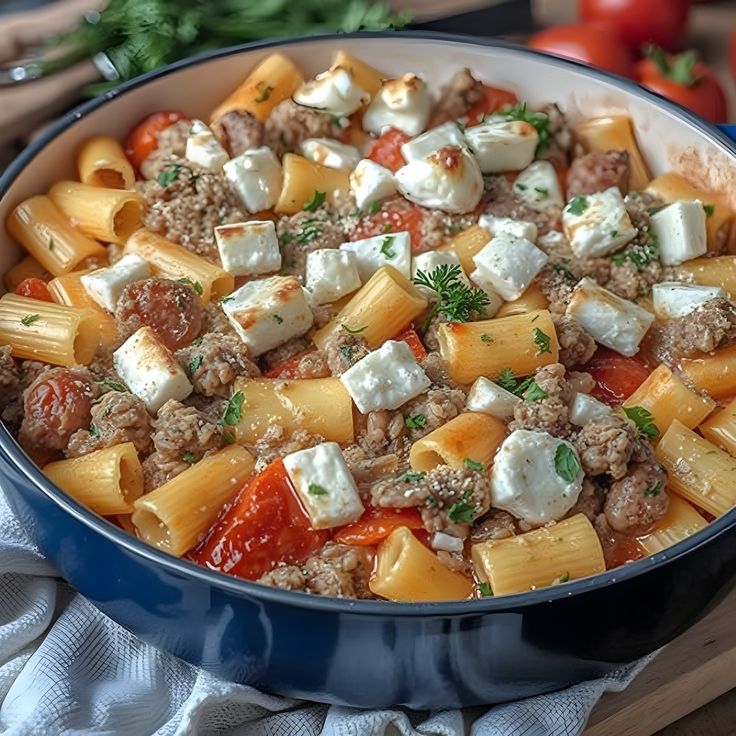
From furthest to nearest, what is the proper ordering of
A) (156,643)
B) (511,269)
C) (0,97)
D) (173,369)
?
(0,97)
(511,269)
(173,369)
(156,643)

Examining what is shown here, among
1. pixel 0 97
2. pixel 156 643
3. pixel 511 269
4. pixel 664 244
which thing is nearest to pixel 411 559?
pixel 156 643

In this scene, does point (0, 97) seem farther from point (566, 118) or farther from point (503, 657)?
point (503, 657)

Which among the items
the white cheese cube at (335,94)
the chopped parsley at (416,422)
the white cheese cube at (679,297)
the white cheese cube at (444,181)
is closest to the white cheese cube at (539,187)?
the white cheese cube at (444,181)

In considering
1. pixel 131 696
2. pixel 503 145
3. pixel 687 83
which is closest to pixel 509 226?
pixel 503 145

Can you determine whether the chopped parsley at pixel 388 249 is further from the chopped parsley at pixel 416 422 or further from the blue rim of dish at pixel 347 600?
the blue rim of dish at pixel 347 600

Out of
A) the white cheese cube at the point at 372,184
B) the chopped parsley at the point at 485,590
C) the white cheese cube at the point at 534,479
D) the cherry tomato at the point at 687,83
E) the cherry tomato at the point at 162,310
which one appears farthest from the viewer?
the cherry tomato at the point at 687,83

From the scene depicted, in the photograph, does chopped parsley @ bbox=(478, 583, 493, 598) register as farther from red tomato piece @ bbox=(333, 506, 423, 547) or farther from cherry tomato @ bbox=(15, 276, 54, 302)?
cherry tomato @ bbox=(15, 276, 54, 302)
